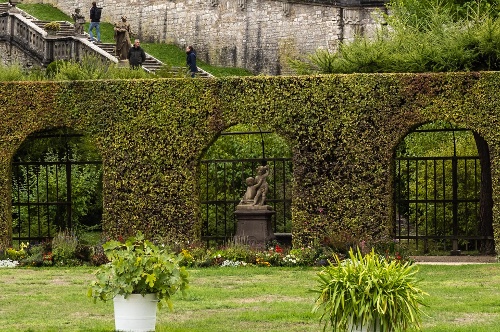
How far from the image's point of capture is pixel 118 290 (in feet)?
48.8

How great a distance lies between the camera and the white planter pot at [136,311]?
14.9 m

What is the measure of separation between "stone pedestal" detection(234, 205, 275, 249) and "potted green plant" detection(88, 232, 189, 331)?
10543 mm

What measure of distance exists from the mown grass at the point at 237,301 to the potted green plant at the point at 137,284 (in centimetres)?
72

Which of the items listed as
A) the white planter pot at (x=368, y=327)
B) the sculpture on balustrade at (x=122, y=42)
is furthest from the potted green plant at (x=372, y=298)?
the sculpture on balustrade at (x=122, y=42)

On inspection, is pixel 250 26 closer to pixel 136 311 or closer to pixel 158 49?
pixel 158 49

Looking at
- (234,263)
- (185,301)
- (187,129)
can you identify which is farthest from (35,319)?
(187,129)

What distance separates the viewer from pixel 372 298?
13.8 metres

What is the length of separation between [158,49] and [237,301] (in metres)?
27.5

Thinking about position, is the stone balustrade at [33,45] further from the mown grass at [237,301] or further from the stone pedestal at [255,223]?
the mown grass at [237,301]

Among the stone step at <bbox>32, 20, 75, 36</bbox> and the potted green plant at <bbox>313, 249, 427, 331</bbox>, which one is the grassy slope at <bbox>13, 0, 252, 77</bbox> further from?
the potted green plant at <bbox>313, 249, 427, 331</bbox>

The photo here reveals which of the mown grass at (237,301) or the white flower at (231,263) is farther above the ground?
the white flower at (231,263)

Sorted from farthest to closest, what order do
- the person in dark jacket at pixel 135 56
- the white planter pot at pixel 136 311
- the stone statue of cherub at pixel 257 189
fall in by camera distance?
the person in dark jacket at pixel 135 56, the stone statue of cherub at pixel 257 189, the white planter pot at pixel 136 311

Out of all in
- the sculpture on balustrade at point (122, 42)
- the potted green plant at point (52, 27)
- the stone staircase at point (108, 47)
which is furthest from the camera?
the potted green plant at point (52, 27)

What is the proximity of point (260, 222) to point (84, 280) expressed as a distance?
17.9ft
